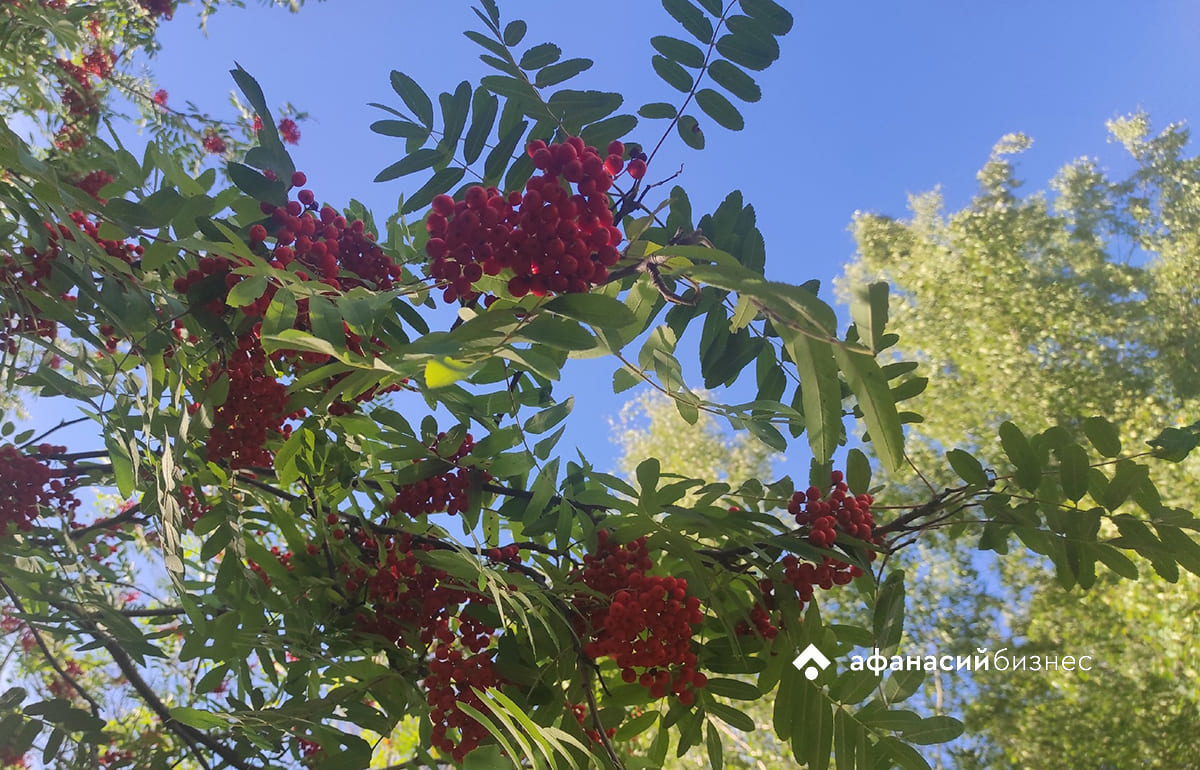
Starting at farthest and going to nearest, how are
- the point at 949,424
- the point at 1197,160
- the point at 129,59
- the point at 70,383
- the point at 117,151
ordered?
1. the point at 1197,160
2. the point at 949,424
3. the point at 129,59
4. the point at 70,383
5. the point at 117,151

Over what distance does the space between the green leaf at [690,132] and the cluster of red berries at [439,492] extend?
2.47ft

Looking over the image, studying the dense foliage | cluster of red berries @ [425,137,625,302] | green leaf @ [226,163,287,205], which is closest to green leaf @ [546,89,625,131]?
the dense foliage

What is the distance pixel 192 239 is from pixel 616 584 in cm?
89

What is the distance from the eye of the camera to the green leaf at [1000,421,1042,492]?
132 cm

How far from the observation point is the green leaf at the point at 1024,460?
132 centimetres

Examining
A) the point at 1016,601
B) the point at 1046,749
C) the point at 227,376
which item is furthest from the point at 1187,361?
the point at 227,376

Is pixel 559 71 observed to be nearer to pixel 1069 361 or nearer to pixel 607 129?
pixel 607 129

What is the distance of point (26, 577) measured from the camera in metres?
1.63

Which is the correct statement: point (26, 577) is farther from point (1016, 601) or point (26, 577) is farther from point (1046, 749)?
point (1016, 601)

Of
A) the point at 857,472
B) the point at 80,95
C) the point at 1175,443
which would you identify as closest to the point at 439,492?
the point at 857,472

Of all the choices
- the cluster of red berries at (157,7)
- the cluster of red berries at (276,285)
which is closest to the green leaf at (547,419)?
the cluster of red berries at (276,285)

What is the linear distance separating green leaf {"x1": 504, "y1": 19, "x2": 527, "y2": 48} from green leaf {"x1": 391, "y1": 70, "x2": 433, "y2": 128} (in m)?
0.21

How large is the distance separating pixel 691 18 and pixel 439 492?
107cm

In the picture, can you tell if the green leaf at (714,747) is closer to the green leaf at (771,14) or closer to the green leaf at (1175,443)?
the green leaf at (1175,443)
